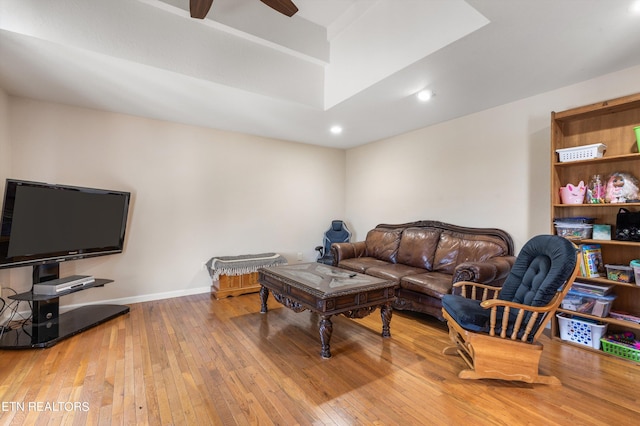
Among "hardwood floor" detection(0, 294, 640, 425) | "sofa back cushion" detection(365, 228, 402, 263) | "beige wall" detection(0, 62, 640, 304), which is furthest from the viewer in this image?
"sofa back cushion" detection(365, 228, 402, 263)

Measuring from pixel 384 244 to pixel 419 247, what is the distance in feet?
2.00

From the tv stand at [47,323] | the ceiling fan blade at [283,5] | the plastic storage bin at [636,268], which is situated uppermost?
the ceiling fan blade at [283,5]

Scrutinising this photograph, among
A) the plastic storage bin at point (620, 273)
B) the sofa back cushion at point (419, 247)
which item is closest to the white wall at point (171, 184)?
the sofa back cushion at point (419, 247)

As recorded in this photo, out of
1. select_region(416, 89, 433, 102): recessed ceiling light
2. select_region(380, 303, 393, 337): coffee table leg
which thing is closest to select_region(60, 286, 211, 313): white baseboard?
select_region(380, 303, 393, 337): coffee table leg

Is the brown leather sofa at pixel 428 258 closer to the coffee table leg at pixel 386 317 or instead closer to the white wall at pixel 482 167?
the white wall at pixel 482 167

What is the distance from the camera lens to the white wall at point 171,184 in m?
3.28

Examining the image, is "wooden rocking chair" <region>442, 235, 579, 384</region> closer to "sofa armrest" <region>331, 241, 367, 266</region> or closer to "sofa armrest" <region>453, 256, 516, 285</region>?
"sofa armrest" <region>453, 256, 516, 285</region>

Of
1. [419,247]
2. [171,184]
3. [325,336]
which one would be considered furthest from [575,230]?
[171,184]

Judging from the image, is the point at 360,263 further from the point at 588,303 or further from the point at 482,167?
the point at 588,303

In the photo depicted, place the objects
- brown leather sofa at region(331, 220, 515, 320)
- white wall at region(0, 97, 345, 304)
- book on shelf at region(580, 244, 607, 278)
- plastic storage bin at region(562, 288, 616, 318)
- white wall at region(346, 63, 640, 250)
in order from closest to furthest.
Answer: plastic storage bin at region(562, 288, 616, 318)
book on shelf at region(580, 244, 607, 278)
brown leather sofa at region(331, 220, 515, 320)
white wall at region(346, 63, 640, 250)
white wall at region(0, 97, 345, 304)

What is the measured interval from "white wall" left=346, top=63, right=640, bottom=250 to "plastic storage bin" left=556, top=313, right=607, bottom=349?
35.0 inches

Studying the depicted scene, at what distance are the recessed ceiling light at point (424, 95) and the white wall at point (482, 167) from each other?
370 mm

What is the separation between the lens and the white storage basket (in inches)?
101

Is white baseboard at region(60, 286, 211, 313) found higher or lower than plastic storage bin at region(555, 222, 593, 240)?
lower
